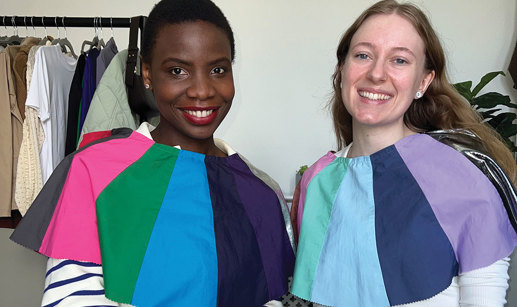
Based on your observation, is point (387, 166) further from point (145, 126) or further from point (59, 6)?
point (59, 6)

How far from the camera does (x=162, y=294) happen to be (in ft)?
3.44

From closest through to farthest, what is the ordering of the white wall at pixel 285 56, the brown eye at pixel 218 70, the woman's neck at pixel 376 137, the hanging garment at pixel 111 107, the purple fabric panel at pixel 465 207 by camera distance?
the purple fabric panel at pixel 465 207, the brown eye at pixel 218 70, the woman's neck at pixel 376 137, the hanging garment at pixel 111 107, the white wall at pixel 285 56

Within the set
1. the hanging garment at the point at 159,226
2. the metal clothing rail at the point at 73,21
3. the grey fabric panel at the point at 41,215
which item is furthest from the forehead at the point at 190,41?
the metal clothing rail at the point at 73,21

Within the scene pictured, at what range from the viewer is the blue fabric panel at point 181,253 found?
105 cm

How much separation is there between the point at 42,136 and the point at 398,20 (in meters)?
1.68

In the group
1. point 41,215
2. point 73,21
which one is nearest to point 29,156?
point 73,21

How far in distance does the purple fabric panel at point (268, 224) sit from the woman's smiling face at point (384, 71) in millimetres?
335

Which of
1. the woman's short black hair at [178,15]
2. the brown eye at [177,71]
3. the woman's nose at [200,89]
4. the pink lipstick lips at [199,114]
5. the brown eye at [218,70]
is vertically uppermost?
the woman's short black hair at [178,15]

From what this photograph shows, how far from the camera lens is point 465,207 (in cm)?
114

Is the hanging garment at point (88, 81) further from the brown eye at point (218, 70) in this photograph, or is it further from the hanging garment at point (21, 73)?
the brown eye at point (218, 70)

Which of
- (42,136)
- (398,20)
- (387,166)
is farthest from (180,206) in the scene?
(42,136)

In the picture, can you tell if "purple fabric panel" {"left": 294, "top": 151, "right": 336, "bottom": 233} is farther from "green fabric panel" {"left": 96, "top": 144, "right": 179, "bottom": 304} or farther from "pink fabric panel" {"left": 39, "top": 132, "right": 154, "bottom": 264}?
"pink fabric panel" {"left": 39, "top": 132, "right": 154, "bottom": 264}

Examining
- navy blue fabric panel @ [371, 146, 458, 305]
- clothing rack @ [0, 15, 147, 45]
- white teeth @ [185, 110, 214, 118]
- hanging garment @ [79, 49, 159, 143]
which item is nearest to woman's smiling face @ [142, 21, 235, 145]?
white teeth @ [185, 110, 214, 118]

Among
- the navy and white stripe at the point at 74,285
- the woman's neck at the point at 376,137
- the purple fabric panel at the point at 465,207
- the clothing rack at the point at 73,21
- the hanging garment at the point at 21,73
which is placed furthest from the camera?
the hanging garment at the point at 21,73
